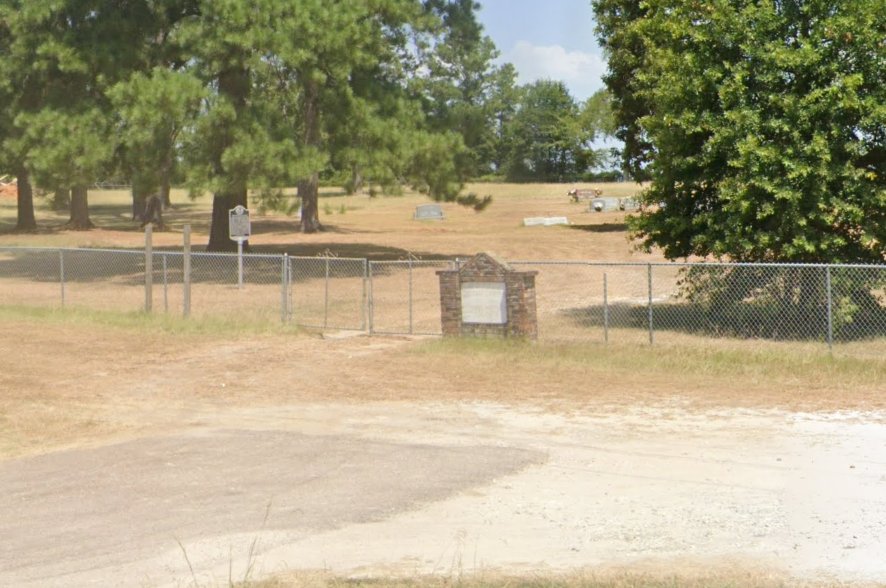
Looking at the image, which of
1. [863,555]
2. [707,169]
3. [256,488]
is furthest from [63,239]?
[863,555]

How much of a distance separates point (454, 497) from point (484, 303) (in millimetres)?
10016

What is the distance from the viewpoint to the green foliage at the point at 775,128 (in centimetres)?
1962

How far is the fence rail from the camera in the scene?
67.4ft

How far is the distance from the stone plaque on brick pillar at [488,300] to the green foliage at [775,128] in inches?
131

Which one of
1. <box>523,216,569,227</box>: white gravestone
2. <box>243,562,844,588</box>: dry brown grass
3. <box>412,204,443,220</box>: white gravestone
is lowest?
<box>243,562,844,588</box>: dry brown grass

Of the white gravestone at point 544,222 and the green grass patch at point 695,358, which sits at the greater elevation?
the white gravestone at point 544,222

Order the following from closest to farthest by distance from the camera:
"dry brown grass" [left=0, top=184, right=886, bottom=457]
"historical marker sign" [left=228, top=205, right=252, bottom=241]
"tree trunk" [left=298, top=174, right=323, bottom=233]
→ "dry brown grass" [left=0, top=184, right=886, bottom=457]
"historical marker sign" [left=228, top=205, right=252, bottom=241]
"tree trunk" [left=298, top=174, right=323, bottom=233]

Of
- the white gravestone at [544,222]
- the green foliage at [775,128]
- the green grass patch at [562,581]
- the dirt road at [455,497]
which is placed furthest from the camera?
the white gravestone at [544,222]

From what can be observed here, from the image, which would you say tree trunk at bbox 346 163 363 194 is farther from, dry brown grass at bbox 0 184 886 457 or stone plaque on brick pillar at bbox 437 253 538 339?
stone plaque on brick pillar at bbox 437 253 538 339

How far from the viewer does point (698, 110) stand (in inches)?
830

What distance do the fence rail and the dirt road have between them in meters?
6.36

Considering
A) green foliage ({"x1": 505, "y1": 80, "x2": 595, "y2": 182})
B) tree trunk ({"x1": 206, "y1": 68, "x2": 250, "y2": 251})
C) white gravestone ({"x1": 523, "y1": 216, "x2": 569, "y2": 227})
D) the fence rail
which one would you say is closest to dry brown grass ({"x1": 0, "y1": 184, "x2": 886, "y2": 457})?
the fence rail

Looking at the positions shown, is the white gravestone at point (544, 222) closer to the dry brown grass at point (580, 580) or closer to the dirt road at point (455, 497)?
the dirt road at point (455, 497)

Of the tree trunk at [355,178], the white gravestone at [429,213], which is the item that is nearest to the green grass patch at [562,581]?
the tree trunk at [355,178]
